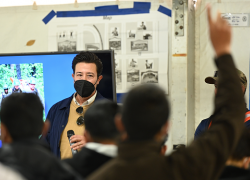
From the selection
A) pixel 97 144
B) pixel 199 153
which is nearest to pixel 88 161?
pixel 97 144

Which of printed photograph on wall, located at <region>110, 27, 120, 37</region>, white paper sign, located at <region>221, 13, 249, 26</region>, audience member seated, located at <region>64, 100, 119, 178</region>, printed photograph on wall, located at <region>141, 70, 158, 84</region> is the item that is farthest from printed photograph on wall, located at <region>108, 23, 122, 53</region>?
audience member seated, located at <region>64, 100, 119, 178</region>

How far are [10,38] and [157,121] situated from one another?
2.54 meters

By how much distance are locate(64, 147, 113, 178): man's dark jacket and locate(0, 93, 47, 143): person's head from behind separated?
19 cm

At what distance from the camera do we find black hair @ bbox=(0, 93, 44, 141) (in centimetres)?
96

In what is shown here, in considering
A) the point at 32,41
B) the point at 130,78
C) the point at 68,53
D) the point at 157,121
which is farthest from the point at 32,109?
the point at 32,41

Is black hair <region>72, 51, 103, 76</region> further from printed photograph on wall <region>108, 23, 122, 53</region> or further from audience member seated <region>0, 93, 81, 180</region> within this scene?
audience member seated <region>0, 93, 81, 180</region>

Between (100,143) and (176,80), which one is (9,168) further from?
(176,80)

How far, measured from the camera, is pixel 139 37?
2.81 m

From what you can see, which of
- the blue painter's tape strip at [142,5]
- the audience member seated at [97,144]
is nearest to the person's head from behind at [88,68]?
the blue painter's tape strip at [142,5]

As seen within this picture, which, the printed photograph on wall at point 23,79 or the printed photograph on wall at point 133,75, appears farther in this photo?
the printed photograph on wall at point 133,75

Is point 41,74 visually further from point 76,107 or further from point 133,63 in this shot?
point 133,63

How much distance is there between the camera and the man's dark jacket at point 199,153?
84cm

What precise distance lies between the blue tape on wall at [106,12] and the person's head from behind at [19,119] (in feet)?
6.50

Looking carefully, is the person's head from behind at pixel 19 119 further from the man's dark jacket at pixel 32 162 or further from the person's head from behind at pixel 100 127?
the person's head from behind at pixel 100 127
